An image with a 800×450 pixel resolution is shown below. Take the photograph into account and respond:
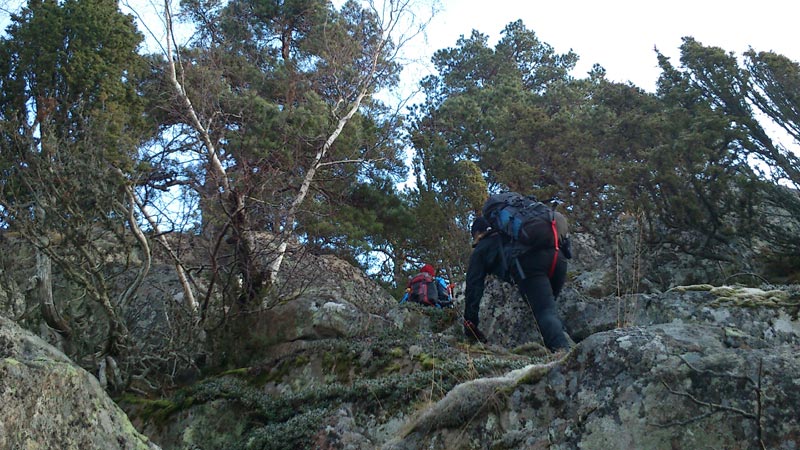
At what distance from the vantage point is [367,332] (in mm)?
8125

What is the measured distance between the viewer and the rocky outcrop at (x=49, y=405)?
3.39 meters

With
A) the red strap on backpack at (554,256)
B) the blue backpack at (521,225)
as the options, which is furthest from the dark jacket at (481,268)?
the red strap on backpack at (554,256)

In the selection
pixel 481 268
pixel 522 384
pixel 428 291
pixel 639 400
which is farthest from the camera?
pixel 428 291

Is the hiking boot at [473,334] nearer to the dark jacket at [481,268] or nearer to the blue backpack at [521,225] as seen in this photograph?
the dark jacket at [481,268]

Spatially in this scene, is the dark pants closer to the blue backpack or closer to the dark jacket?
the blue backpack

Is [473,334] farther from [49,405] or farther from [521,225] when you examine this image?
[49,405]

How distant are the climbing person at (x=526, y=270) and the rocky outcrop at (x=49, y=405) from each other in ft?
12.6

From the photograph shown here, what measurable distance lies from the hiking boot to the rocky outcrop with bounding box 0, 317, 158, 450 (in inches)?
A: 166

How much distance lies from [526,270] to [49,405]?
14.9 feet

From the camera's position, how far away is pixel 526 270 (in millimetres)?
6926

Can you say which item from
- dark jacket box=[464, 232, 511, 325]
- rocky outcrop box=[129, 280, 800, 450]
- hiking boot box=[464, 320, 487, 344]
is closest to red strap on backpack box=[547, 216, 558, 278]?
dark jacket box=[464, 232, 511, 325]

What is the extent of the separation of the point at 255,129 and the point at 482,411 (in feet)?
40.2

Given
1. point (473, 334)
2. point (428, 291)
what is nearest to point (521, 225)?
point (473, 334)

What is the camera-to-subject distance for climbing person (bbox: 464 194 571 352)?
263 inches
